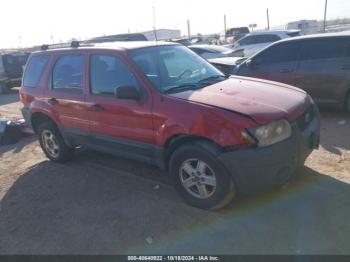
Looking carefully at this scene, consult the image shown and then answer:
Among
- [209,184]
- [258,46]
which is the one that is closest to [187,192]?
[209,184]

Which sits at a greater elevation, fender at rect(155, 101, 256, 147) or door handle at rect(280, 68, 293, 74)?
fender at rect(155, 101, 256, 147)

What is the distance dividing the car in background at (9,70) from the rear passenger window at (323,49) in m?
13.4

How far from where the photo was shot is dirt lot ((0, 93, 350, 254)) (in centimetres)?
357

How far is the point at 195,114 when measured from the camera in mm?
3906

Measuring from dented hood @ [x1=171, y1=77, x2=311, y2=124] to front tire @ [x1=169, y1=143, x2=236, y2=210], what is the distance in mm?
535

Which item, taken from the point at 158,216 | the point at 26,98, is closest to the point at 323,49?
the point at 158,216

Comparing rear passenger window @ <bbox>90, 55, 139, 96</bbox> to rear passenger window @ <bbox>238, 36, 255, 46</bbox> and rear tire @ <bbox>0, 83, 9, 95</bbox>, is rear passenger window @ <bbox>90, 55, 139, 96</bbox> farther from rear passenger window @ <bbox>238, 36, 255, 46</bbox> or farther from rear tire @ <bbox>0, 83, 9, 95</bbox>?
rear tire @ <bbox>0, 83, 9, 95</bbox>

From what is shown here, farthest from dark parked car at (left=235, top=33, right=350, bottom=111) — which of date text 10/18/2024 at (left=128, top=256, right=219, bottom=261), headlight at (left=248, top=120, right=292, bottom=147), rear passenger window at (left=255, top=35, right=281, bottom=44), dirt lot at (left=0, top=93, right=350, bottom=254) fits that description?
rear passenger window at (left=255, top=35, right=281, bottom=44)

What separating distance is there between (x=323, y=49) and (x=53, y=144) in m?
5.26

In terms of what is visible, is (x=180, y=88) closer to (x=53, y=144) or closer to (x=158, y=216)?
(x=158, y=216)

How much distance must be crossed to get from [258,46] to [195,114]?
42.6ft

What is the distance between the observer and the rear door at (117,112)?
448 cm

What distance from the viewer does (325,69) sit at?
721 centimetres

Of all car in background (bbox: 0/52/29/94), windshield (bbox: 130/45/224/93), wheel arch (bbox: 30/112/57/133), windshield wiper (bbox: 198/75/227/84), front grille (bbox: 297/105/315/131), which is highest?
windshield (bbox: 130/45/224/93)
